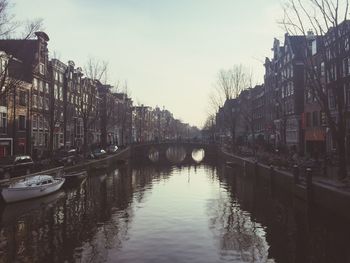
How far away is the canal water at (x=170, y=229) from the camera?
71.3 feet

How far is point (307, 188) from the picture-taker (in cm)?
3275

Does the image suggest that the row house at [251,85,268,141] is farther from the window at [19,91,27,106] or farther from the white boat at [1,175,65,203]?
the white boat at [1,175,65,203]

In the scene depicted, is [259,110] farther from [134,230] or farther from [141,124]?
[134,230]

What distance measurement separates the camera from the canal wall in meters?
27.8

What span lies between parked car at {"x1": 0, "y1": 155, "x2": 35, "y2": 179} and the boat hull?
15.6ft

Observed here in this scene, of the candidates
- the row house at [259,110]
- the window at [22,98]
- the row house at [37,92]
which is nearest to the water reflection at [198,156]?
the row house at [259,110]

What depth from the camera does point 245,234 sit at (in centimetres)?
2611

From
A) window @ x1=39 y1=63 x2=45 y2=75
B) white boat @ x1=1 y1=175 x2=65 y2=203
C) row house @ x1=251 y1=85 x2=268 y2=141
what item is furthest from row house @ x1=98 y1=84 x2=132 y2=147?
white boat @ x1=1 y1=175 x2=65 y2=203

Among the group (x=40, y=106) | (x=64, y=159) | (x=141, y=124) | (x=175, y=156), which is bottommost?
(x=175, y=156)

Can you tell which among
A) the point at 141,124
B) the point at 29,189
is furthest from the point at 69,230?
the point at 141,124

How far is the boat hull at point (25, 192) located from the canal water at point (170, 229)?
32.7 inches

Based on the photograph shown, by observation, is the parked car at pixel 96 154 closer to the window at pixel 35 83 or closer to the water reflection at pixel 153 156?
the window at pixel 35 83

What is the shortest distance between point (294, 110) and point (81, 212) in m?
50.8

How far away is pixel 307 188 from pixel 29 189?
2111 centimetres
